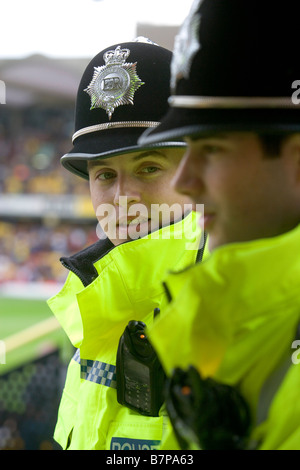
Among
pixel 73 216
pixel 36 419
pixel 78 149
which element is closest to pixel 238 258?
pixel 78 149

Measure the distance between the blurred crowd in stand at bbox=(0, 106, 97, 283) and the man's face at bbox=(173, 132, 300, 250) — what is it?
1202cm

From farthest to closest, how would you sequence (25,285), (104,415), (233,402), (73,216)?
(73,216) → (25,285) → (104,415) → (233,402)

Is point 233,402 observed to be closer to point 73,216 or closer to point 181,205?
point 181,205

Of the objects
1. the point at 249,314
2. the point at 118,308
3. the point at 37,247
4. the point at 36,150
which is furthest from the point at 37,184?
the point at 249,314

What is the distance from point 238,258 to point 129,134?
23.4 inches

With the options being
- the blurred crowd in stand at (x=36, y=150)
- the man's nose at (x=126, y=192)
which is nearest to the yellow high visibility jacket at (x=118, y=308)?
the man's nose at (x=126, y=192)

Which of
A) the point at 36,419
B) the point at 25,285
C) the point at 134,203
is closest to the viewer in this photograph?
the point at 134,203

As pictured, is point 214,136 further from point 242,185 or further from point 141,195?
point 141,195

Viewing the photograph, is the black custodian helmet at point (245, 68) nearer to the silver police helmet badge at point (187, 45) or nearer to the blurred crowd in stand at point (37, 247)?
the silver police helmet badge at point (187, 45)

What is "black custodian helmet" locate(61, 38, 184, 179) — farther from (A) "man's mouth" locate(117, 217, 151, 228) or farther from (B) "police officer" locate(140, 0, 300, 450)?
(B) "police officer" locate(140, 0, 300, 450)

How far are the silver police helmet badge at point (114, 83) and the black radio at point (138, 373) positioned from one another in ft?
1.67

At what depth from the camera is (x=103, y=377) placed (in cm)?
108

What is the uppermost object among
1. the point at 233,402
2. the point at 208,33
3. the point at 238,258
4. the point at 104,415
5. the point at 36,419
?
the point at 208,33

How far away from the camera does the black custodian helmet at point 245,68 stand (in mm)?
674
